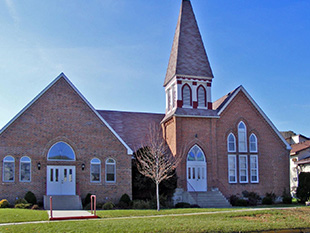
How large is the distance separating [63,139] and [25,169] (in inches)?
130

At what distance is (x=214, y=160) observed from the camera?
3325cm

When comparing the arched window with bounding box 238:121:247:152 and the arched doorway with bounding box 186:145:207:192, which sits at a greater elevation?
the arched window with bounding box 238:121:247:152

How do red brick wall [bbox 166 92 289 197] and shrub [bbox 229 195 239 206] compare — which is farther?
red brick wall [bbox 166 92 289 197]

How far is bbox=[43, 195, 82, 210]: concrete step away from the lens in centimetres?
2721

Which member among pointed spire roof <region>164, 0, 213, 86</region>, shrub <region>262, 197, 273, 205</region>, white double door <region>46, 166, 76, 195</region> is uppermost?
pointed spire roof <region>164, 0, 213, 86</region>

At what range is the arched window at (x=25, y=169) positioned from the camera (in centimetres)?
2836

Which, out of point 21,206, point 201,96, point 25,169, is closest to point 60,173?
point 25,169

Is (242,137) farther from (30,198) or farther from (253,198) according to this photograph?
(30,198)

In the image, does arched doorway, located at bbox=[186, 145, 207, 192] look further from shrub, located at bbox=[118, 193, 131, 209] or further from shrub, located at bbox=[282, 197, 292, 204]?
shrub, located at bbox=[282, 197, 292, 204]

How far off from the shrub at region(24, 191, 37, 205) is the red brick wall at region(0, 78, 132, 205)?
0.62 meters

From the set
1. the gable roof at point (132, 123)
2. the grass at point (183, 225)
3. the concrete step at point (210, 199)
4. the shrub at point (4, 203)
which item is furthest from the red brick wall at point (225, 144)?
the shrub at point (4, 203)

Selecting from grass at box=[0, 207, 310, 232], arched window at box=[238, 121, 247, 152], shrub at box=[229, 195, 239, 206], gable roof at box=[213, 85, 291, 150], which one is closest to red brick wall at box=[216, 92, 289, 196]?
gable roof at box=[213, 85, 291, 150]

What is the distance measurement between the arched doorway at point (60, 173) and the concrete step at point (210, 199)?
912cm

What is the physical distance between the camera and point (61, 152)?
29547mm
